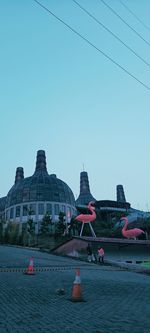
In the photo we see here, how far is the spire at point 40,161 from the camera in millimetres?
130538

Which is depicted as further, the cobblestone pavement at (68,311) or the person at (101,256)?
the person at (101,256)

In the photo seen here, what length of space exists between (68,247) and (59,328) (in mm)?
33441

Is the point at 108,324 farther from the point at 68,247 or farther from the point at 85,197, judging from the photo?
the point at 85,197

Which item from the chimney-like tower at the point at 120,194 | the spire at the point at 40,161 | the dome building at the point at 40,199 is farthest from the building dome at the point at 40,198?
the chimney-like tower at the point at 120,194

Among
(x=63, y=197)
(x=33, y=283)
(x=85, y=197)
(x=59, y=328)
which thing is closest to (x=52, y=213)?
(x=63, y=197)

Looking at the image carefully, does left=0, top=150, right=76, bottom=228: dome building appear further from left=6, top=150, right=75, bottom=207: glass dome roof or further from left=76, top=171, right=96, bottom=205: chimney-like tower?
left=76, top=171, right=96, bottom=205: chimney-like tower

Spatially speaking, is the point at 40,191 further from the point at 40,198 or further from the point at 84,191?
the point at 84,191

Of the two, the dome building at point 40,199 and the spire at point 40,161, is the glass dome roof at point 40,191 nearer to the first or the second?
the dome building at point 40,199

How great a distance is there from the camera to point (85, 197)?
552 feet

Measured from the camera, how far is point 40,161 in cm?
13300

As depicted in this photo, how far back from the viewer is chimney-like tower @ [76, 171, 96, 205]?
547 ft

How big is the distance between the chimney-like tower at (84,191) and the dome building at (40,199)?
165ft

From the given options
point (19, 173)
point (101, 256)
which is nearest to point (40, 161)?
point (19, 173)

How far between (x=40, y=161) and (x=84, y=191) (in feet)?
151
